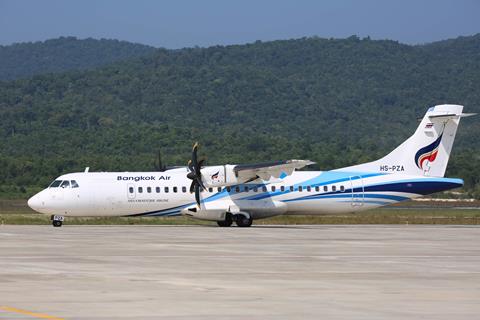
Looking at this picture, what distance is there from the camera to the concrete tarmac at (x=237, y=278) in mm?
14992

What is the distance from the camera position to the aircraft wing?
42844mm

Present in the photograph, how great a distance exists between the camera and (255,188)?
45188mm

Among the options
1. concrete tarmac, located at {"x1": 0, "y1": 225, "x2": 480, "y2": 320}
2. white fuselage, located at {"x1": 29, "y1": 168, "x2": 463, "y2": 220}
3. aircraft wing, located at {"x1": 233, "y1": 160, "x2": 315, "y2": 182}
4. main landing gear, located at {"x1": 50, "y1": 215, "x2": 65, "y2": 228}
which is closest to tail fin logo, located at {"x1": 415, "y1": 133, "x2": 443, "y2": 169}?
white fuselage, located at {"x1": 29, "y1": 168, "x2": 463, "y2": 220}

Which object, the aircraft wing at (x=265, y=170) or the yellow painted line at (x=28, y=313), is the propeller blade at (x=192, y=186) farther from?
the yellow painted line at (x=28, y=313)

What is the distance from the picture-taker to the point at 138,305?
15.4 meters

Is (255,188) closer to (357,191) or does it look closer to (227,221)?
(227,221)

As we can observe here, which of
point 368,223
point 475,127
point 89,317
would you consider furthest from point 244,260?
point 475,127

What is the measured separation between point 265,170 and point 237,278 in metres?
24.4

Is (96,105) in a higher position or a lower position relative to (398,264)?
higher

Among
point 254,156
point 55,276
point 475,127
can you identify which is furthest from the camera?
point 475,127

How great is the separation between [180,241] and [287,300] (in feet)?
53.3

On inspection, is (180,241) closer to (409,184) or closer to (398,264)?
(398,264)

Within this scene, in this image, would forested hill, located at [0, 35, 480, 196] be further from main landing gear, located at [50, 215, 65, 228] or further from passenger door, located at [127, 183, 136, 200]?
passenger door, located at [127, 183, 136, 200]

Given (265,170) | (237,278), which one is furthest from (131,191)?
(237,278)
